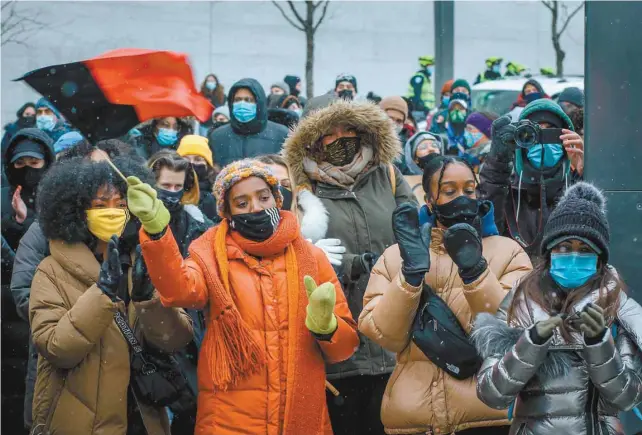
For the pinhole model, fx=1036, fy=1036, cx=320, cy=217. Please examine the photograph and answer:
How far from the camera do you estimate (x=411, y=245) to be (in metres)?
4.55

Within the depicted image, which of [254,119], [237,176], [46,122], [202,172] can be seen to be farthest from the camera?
[46,122]

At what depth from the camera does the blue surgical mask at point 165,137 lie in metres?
8.55

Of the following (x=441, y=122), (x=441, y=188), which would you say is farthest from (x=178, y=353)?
(x=441, y=122)

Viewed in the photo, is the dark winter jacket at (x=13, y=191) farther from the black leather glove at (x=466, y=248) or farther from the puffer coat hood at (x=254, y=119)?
the black leather glove at (x=466, y=248)

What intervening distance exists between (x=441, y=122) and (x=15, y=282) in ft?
22.7

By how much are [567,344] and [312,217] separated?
2020 mm

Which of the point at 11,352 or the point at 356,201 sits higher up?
the point at 356,201

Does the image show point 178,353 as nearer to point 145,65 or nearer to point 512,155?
point 145,65

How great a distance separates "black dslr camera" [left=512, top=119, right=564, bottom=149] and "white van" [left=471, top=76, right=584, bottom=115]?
27.8 feet

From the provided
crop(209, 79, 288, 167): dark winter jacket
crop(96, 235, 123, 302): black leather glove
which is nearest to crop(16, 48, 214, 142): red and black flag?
crop(96, 235, 123, 302): black leather glove

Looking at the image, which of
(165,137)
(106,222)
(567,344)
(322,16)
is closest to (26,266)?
(106,222)

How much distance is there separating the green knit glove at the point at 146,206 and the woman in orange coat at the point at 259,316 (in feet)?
0.29

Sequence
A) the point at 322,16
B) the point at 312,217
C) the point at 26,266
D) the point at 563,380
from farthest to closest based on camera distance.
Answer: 1. the point at 322,16
2. the point at 312,217
3. the point at 26,266
4. the point at 563,380

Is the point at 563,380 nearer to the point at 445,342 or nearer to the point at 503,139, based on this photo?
the point at 445,342
